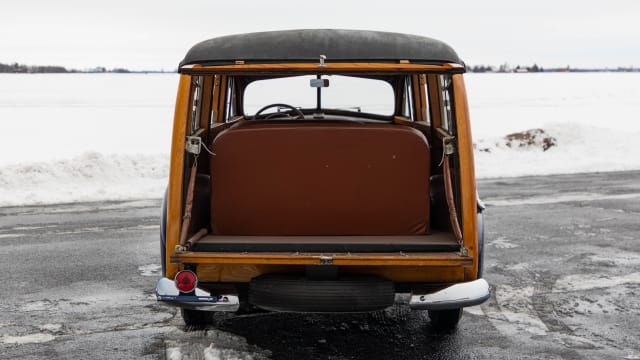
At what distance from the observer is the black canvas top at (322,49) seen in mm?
4223

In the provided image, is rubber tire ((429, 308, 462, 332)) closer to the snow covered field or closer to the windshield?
the windshield

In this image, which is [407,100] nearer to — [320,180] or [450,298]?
[320,180]

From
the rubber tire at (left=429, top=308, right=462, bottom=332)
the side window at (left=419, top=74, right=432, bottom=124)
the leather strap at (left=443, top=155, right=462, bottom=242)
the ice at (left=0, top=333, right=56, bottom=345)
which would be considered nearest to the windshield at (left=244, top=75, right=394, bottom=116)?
the side window at (left=419, top=74, right=432, bottom=124)

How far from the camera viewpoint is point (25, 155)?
18297mm

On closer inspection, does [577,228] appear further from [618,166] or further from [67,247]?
[618,166]

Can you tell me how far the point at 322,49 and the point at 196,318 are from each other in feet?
6.96

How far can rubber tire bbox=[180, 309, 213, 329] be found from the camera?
509 cm

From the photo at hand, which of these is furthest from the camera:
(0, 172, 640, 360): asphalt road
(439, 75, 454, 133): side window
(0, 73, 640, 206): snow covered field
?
(0, 73, 640, 206): snow covered field

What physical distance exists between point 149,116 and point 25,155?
14281 millimetres

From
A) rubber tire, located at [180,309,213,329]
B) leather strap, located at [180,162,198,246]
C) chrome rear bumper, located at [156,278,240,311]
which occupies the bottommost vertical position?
Answer: rubber tire, located at [180,309,213,329]

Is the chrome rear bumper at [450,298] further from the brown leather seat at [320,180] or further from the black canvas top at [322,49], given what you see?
the black canvas top at [322,49]

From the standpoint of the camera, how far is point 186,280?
4.31 metres

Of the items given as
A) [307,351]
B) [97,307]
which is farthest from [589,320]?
[97,307]

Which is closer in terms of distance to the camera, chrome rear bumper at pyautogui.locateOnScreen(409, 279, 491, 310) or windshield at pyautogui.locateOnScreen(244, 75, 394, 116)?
chrome rear bumper at pyautogui.locateOnScreen(409, 279, 491, 310)
